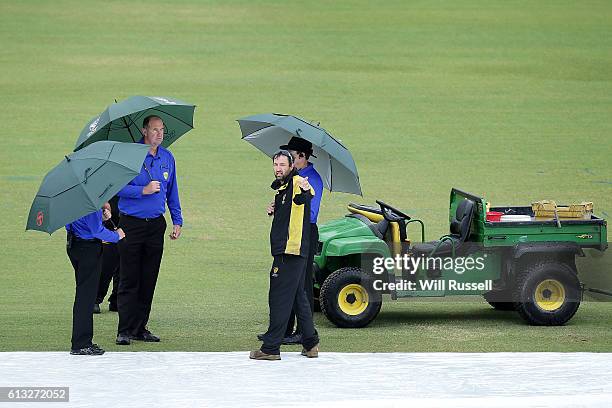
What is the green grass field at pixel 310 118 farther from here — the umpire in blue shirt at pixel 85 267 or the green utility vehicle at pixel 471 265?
the umpire in blue shirt at pixel 85 267

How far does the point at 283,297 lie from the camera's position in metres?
9.89

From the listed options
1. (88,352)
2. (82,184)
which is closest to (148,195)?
(82,184)

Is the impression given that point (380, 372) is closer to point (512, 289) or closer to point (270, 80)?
point (512, 289)

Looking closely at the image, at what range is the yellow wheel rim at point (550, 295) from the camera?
11.7 meters

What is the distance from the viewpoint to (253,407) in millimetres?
8422

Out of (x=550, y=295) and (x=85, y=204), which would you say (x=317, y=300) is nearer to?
(x=550, y=295)

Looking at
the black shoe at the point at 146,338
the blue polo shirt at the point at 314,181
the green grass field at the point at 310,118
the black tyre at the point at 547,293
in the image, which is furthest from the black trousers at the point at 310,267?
the black tyre at the point at 547,293

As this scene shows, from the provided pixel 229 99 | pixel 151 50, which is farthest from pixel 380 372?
pixel 151 50

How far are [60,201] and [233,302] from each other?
Result: 3.99m

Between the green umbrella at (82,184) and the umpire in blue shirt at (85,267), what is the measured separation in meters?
0.40

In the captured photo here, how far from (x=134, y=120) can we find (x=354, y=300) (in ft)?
8.35

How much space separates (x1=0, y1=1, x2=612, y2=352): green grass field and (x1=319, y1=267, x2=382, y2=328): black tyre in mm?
183

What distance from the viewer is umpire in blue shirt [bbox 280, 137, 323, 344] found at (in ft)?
34.4

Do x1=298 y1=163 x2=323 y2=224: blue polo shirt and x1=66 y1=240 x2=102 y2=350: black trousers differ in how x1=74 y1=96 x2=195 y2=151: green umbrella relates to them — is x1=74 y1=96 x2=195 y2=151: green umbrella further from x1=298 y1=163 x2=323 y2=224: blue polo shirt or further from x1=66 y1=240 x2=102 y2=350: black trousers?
x1=298 y1=163 x2=323 y2=224: blue polo shirt
